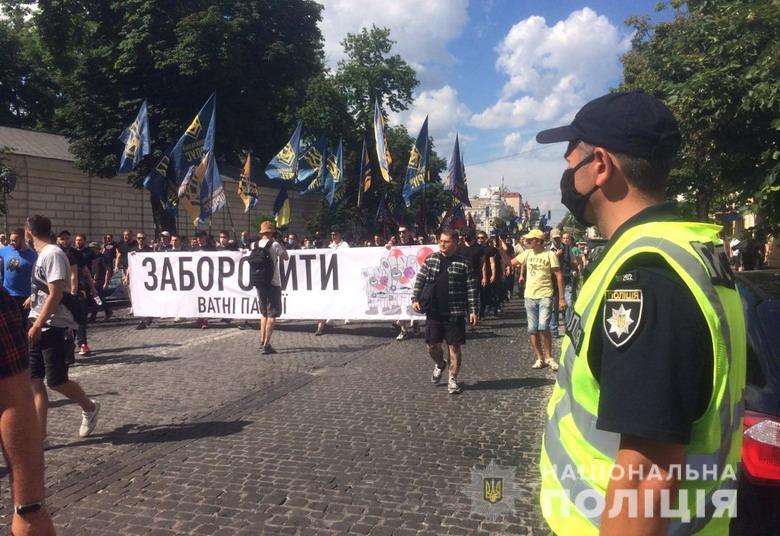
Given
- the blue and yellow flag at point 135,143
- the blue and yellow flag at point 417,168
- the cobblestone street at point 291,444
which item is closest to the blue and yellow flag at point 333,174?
the blue and yellow flag at point 417,168

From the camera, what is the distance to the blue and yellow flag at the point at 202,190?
587 inches

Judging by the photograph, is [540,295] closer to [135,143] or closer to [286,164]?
[286,164]

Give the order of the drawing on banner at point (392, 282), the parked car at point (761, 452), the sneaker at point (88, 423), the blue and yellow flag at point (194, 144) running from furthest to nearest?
the blue and yellow flag at point (194, 144)
the drawing on banner at point (392, 282)
the sneaker at point (88, 423)
the parked car at point (761, 452)

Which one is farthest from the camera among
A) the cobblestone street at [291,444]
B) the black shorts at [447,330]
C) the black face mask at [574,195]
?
the black shorts at [447,330]

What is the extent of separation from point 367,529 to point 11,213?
25630 millimetres

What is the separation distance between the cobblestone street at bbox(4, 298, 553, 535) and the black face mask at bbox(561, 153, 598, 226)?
101 inches

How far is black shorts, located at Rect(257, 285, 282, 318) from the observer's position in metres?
9.51

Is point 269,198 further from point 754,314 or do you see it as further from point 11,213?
point 754,314

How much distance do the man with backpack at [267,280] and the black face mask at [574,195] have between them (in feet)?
26.6

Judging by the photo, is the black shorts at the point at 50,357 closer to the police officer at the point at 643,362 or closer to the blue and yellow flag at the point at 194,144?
the police officer at the point at 643,362

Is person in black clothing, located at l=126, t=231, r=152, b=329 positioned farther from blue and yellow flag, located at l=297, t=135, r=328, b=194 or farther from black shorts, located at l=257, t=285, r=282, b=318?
blue and yellow flag, located at l=297, t=135, r=328, b=194

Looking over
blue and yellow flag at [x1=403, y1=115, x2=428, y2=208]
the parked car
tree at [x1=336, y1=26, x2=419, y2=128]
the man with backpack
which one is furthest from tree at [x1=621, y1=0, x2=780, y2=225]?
tree at [x1=336, y1=26, x2=419, y2=128]

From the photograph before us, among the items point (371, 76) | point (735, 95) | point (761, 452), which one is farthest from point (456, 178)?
point (371, 76)

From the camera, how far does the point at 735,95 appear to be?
889 centimetres
